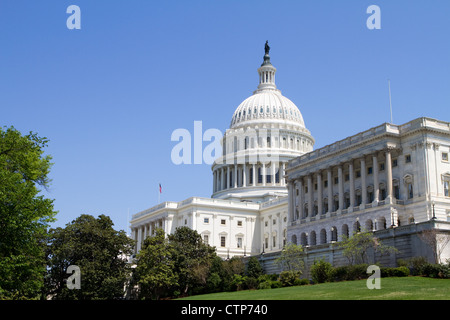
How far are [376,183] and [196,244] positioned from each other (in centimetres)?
2872

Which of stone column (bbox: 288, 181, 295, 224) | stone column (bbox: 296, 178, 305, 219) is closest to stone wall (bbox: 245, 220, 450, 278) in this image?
stone column (bbox: 296, 178, 305, 219)

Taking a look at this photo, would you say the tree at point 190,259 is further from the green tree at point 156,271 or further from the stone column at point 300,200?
the stone column at point 300,200

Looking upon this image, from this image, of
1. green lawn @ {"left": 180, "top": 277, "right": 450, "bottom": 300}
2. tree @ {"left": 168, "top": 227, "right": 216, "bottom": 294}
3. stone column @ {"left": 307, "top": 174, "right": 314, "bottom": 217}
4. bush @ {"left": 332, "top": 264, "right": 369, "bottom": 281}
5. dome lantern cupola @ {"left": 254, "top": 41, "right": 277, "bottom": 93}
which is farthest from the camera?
dome lantern cupola @ {"left": 254, "top": 41, "right": 277, "bottom": 93}

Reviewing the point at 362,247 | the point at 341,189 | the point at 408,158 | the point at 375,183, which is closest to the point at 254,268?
the point at 362,247

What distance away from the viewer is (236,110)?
→ 173750 millimetres

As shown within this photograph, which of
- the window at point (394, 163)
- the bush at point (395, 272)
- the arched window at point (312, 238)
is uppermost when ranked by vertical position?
the window at point (394, 163)

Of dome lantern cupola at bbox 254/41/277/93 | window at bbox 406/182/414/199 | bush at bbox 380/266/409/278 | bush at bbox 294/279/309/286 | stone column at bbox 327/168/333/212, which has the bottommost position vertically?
bush at bbox 294/279/309/286

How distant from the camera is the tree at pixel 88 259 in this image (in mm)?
78625

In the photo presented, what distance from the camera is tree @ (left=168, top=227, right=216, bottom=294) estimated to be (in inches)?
3322

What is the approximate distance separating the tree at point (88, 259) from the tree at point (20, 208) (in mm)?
30387

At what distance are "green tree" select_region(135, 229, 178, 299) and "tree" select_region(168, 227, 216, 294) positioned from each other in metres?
1.14

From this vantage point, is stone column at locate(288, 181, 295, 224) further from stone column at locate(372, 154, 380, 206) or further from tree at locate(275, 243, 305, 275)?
tree at locate(275, 243, 305, 275)

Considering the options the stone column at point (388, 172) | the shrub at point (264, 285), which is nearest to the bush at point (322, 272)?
the shrub at point (264, 285)

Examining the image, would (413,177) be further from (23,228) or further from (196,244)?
(23,228)
